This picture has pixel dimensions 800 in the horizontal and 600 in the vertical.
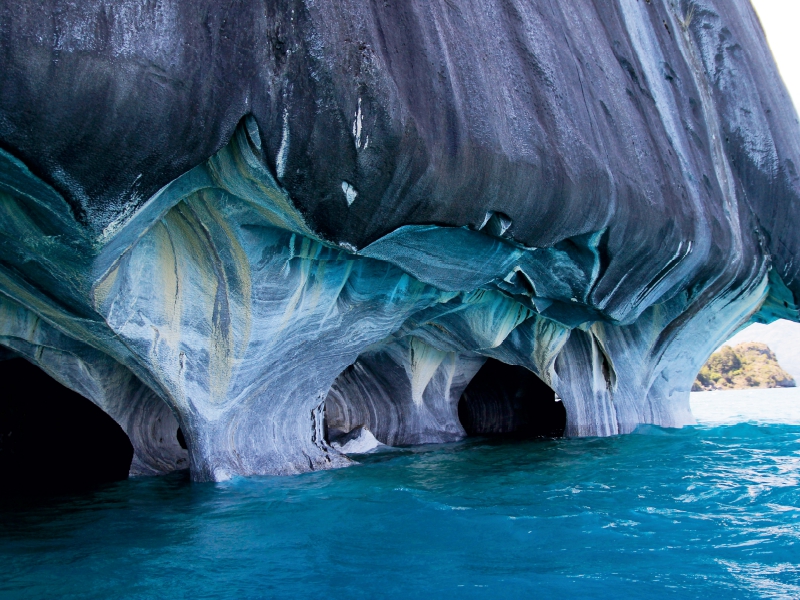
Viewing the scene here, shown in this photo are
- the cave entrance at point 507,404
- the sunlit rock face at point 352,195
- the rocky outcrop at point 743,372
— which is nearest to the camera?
the sunlit rock face at point 352,195

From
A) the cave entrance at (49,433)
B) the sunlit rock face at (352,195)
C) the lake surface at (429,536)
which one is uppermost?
the sunlit rock face at (352,195)

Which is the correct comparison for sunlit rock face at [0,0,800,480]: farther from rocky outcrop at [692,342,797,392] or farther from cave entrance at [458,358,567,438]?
rocky outcrop at [692,342,797,392]

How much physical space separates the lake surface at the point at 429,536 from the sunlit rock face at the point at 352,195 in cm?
137

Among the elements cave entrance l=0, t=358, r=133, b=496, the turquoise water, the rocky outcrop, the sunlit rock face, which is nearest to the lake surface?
the turquoise water

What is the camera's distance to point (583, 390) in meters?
11.2

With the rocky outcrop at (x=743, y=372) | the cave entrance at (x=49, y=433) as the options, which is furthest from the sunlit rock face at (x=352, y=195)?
the rocky outcrop at (x=743, y=372)

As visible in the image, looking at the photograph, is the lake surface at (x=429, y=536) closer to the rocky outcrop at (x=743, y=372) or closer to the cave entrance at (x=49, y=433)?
the cave entrance at (x=49, y=433)

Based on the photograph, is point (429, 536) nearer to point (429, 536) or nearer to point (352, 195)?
point (429, 536)

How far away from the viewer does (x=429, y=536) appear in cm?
447

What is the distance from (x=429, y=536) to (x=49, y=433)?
1002cm

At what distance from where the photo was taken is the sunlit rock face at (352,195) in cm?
389

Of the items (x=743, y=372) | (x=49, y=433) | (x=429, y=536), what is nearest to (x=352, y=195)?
(x=429, y=536)

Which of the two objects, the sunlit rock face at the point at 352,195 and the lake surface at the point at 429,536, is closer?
the lake surface at the point at 429,536

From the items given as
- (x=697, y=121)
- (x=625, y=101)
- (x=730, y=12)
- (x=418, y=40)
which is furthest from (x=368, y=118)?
(x=730, y=12)
